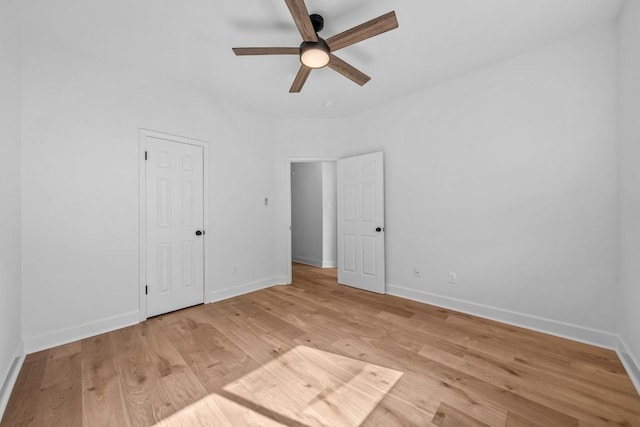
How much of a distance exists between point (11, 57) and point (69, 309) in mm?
2142

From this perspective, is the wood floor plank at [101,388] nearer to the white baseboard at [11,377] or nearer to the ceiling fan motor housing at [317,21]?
the white baseboard at [11,377]

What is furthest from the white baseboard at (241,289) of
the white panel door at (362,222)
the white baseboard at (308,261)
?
the white baseboard at (308,261)

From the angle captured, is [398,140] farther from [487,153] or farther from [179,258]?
[179,258]

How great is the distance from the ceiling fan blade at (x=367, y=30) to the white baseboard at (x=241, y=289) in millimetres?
3171

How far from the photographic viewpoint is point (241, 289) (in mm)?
3826

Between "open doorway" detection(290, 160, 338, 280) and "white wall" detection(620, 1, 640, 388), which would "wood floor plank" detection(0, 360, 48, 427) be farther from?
"open doorway" detection(290, 160, 338, 280)

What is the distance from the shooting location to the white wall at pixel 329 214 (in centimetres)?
564

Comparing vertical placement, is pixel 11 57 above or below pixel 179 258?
above

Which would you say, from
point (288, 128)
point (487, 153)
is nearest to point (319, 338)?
point (487, 153)

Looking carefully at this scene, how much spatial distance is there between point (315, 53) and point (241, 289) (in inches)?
124

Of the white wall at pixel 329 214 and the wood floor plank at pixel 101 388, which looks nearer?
the wood floor plank at pixel 101 388

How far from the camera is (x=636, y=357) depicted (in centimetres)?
186

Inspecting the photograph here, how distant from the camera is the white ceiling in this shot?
79.4 inches

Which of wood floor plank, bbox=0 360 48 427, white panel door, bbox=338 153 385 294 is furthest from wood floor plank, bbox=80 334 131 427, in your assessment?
white panel door, bbox=338 153 385 294
